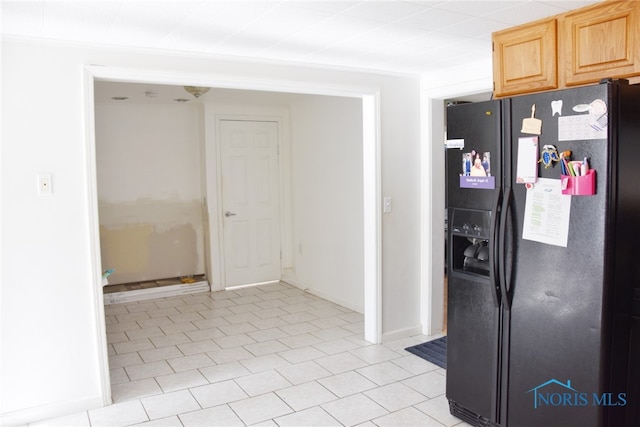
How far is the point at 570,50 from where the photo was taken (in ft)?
8.19

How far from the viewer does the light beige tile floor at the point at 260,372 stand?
2984 mm

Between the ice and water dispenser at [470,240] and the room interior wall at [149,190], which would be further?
the room interior wall at [149,190]

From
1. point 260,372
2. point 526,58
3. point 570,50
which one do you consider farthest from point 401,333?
point 570,50

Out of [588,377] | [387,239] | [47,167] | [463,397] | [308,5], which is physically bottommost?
[463,397]

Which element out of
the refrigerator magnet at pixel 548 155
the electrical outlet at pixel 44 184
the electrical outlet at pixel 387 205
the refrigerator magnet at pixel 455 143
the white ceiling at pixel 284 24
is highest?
the white ceiling at pixel 284 24

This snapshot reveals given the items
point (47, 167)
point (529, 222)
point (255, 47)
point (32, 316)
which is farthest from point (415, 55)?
point (32, 316)

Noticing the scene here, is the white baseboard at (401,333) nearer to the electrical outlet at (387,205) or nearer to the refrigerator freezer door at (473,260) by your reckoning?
the electrical outlet at (387,205)

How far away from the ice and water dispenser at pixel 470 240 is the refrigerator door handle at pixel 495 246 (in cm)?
7

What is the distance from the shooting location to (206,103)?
5793 mm

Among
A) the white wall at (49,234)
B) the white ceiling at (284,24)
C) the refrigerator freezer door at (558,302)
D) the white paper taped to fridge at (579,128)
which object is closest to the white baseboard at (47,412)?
the white wall at (49,234)

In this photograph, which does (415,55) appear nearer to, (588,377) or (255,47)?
(255,47)

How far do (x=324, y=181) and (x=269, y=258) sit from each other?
1.44 m

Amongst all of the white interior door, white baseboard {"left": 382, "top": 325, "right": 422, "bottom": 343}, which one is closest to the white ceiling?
white baseboard {"left": 382, "top": 325, "right": 422, "bottom": 343}

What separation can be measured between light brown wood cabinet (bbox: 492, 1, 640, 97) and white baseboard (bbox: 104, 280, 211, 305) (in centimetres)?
425
